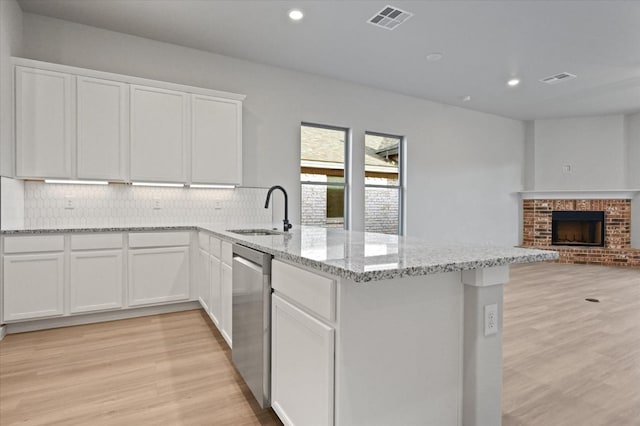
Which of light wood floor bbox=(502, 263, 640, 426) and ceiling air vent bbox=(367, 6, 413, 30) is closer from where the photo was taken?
light wood floor bbox=(502, 263, 640, 426)

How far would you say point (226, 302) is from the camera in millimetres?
2602

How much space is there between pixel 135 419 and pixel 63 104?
3034 mm

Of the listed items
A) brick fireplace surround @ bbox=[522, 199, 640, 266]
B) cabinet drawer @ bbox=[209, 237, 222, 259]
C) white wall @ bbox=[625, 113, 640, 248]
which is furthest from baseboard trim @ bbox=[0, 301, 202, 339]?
white wall @ bbox=[625, 113, 640, 248]

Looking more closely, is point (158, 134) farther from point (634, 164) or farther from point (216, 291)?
point (634, 164)

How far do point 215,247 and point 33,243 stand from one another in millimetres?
1603

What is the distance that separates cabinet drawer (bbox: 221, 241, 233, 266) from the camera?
254 centimetres

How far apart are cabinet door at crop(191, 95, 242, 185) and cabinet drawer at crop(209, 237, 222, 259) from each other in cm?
117

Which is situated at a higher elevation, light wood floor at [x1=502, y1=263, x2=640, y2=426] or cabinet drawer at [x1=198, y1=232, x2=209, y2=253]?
cabinet drawer at [x1=198, y1=232, x2=209, y2=253]

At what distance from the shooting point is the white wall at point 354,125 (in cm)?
393

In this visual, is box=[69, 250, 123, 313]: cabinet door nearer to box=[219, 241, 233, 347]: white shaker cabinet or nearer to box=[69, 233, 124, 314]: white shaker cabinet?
box=[69, 233, 124, 314]: white shaker cabinet

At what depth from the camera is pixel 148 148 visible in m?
3.75

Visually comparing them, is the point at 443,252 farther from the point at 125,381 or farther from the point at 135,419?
the point at 125,381

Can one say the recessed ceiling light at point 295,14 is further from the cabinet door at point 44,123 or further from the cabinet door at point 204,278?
the cabinet door at point 204,278

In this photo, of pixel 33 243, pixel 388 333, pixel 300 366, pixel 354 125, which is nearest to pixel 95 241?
pixel 33 243
